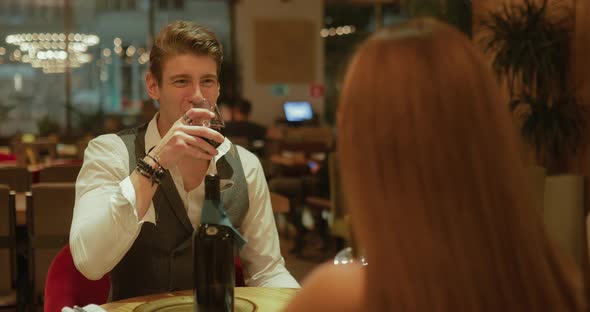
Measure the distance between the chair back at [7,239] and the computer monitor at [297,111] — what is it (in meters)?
8.12

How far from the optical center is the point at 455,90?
0.82 m

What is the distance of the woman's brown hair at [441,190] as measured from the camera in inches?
31.9

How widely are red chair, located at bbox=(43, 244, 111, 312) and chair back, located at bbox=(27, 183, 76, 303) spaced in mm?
1747

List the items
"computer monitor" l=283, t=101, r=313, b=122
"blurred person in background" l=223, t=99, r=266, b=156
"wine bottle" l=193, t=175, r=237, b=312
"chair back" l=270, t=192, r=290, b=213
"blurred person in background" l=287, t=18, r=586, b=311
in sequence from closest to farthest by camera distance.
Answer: "blurred person in background" l=287, t=18, r=586, b=311
"wine bottle" l=193, t=175, r=237, b=312
"chair back" l=270, t=192, r=290, b=213
"blurred person in background" l=223, t=99, r=266, b=156
"computer monitor" l=283, t=101, r=313, b=122

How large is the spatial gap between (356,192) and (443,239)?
0.11m

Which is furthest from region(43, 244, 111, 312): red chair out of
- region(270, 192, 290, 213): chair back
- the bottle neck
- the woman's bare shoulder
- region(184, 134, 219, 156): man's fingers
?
region(270, 192, 290, 213): chair back

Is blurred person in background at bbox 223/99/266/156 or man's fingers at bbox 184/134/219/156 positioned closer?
man's fingers at bbox 184/134/219/156

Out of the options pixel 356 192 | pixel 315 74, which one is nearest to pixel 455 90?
pixel 356 192

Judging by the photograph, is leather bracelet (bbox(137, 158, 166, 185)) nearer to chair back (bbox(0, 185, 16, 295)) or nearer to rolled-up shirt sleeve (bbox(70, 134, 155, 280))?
rolled-up shirt sleeve (bbox(70, 134, 155, 280))

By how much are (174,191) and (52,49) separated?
10676 millimetres

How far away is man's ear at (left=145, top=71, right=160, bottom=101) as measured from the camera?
2129 millimetres

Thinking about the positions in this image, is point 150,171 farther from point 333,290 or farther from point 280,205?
point 280,205

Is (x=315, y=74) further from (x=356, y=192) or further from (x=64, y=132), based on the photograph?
(x=356, y=192)

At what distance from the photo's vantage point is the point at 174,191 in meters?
2.03
